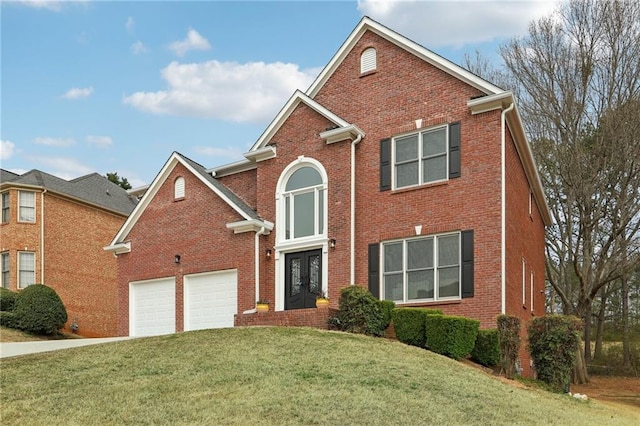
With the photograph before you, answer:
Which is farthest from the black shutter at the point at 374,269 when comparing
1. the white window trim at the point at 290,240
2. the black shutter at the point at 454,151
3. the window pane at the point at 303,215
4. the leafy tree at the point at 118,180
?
the leafy tree at the point at 118,180

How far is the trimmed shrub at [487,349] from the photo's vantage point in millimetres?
14992

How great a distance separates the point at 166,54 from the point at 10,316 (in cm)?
1391

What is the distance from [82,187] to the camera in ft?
115

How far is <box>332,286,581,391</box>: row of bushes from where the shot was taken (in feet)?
47.6

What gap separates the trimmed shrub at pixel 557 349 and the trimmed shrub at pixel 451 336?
1.47 m

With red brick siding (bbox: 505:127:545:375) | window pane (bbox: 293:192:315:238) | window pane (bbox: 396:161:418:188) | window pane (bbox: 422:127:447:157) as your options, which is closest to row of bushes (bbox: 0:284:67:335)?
window pane (bbox: 293:192:315:238)

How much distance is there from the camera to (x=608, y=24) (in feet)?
89.8

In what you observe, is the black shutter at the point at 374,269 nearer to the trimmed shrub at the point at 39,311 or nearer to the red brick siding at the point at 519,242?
the red brick siding at the point at 519,242

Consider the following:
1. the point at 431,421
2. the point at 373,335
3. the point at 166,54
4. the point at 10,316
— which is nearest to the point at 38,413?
the point at 431,421

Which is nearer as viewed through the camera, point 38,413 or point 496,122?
point 38,413

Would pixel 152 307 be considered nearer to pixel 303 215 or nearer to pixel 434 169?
pixel 303 215

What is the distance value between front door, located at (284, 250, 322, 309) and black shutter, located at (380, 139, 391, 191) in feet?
8.79

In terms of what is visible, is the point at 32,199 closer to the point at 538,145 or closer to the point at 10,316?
the point at 10,316

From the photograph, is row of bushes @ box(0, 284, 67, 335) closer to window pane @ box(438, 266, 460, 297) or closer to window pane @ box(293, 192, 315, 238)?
window pane @ box(293, 192, 315, 238)
